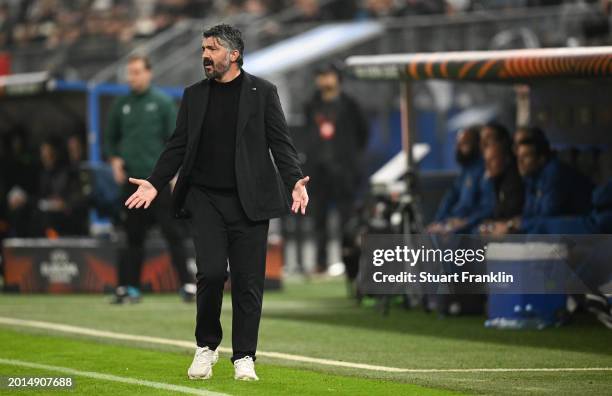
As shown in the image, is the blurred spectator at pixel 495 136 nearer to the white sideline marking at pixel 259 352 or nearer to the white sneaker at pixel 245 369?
the white sideline marking at pixel 259 352

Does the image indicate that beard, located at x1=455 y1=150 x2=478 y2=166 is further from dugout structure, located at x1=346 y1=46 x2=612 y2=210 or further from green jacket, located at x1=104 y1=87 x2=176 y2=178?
green jacket, located at x1=104 y1=87 x2=176 y2=178

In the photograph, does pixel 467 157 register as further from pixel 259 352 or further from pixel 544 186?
pixel 259 352

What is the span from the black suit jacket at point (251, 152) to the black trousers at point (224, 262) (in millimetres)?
90

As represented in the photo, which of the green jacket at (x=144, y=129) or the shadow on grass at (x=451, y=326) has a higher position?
the green jacket at (x=144, y=129)

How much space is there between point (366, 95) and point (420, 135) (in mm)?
1797

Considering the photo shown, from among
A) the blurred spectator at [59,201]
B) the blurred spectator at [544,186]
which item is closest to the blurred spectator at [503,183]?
the blurred spectator at [544,186]

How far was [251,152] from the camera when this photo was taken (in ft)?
31.2

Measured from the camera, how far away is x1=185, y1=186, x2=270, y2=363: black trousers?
31.1ft

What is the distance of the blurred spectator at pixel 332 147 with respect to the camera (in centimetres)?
2030

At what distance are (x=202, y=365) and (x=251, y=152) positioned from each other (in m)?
1.23

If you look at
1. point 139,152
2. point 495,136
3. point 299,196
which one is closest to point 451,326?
point 495,136

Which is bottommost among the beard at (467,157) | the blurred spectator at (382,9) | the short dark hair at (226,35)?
the beard at (467,157)

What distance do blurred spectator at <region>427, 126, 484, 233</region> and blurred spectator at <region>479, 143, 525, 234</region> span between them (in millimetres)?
411

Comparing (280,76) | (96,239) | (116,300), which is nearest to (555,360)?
(116,300)
